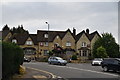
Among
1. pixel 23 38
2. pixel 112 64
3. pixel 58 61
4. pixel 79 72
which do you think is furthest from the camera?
pixel 23 38

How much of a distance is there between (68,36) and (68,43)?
75.8 inches

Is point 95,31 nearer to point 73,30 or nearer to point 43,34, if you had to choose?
point 73,30

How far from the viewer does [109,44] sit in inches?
2677

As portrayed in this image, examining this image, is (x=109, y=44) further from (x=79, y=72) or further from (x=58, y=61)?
(x=79, y=72)

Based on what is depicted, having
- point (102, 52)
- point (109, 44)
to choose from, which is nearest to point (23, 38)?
point (109, 44)

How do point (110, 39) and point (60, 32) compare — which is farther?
point (60, 32)

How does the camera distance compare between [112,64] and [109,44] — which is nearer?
[112,64]

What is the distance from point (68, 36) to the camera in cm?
7419

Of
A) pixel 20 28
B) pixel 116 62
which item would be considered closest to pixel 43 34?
pixel 20 28

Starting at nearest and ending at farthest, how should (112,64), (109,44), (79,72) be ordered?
(79,72) → (112,64) → (109,44)

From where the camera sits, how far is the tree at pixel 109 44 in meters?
66.6

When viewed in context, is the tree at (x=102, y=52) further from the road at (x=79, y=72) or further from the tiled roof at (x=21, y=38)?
the road at (x=79, y=72)

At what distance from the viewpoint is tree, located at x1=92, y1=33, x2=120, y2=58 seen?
66.6m

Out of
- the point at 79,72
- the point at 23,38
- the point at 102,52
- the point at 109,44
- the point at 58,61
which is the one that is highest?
the point at 23,38
